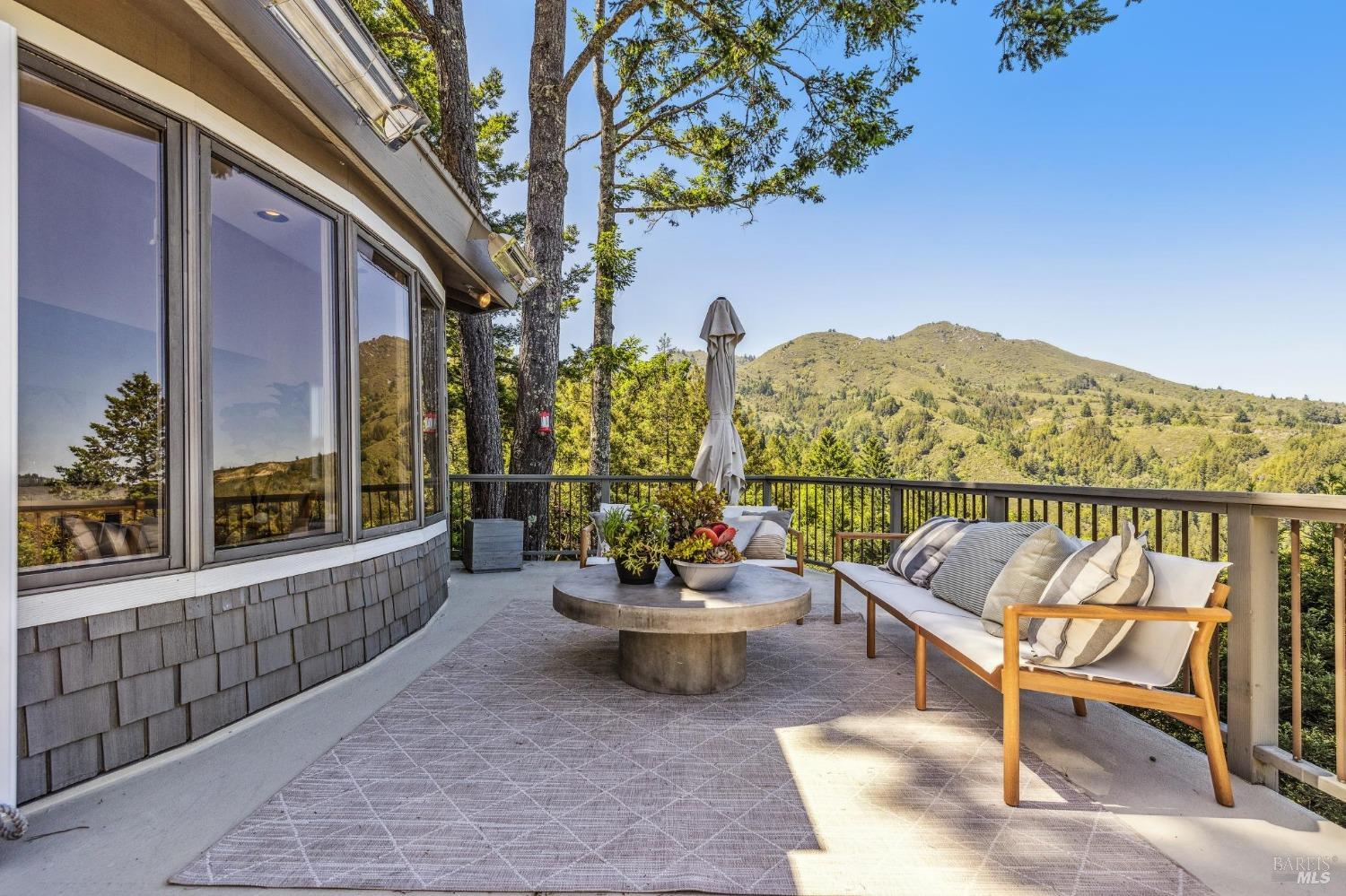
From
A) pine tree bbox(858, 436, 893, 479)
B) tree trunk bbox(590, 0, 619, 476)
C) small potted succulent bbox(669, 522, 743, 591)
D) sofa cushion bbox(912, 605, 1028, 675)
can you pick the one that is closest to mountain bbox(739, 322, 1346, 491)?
pine tree bbox(858, 436, 893, 479)

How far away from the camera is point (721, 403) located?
5.26 metres

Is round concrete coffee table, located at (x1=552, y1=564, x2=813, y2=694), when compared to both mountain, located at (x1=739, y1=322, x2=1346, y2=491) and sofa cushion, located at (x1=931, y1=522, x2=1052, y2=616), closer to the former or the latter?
sofa cushion, located at (x1=931, y1=522, x2=1052, y2=616)

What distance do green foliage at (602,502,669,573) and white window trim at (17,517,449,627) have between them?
1.29 meters

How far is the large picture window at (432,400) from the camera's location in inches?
173

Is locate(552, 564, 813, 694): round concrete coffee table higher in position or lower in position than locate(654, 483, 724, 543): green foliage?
lower

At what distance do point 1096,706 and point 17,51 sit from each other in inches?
173

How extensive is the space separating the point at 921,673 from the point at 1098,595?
861mm

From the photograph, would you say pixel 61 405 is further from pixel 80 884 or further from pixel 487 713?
pixel 487 713

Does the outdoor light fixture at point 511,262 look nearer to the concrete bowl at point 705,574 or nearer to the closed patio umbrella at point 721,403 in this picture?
the closed patio umbrella at point 721,403

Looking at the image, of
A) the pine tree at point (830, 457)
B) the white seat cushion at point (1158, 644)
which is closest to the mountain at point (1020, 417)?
the pine tree at point (830, 457)

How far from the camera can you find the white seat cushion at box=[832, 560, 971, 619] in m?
2.87

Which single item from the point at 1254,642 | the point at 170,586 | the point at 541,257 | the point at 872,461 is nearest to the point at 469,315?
the point at 541,257

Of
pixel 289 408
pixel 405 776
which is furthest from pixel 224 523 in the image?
pixel 405 776

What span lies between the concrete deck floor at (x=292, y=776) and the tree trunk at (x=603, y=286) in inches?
278
